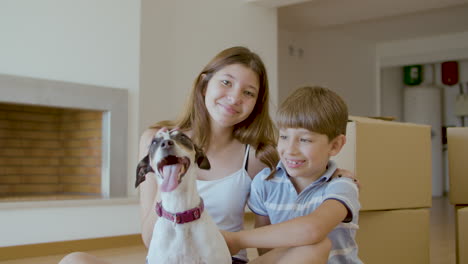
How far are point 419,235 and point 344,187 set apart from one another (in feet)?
3.00

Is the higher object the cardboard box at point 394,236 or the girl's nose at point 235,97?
the girl's nose at point 235,97

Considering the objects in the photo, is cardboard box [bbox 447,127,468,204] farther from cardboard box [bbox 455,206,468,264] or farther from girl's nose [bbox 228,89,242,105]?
girl's nose [bbox 228,89,242,105]

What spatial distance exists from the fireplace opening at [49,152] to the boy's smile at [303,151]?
239 centimetres

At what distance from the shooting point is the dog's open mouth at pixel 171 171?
105cm

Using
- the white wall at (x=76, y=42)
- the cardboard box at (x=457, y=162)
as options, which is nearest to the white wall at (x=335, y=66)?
the white wall at (x=76, y=42)

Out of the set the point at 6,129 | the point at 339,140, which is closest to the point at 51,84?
the point at 6,129

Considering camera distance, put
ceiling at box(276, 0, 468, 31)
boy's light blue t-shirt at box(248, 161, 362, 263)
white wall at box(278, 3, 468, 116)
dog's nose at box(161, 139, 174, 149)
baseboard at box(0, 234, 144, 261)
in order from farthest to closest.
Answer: white wall at box(278, 3, 468, 116) → ceiling at box(276, 0, 468, 31) → baseboard at box(0, 234, 144, 261) → boy's light blue t-shirt at box(248, 161, 362, 263) → dog's nose at box(161, 139, 174, 149)

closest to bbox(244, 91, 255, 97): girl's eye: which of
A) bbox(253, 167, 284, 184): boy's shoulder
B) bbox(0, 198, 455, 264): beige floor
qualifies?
bbox(253, 167, 284, 184): boy's shoulder

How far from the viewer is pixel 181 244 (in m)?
1.12

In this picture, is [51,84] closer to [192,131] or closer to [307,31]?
[192,131]

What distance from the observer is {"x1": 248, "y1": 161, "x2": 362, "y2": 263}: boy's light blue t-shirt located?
1485 millimetres

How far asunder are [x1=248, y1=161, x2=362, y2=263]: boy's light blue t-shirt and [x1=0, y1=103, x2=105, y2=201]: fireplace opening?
2.29 m

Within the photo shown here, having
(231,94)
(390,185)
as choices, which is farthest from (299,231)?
(390,185)

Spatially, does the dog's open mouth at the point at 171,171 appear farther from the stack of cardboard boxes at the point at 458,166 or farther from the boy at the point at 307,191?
the stack of cardboard boxes at the point at 458,166
